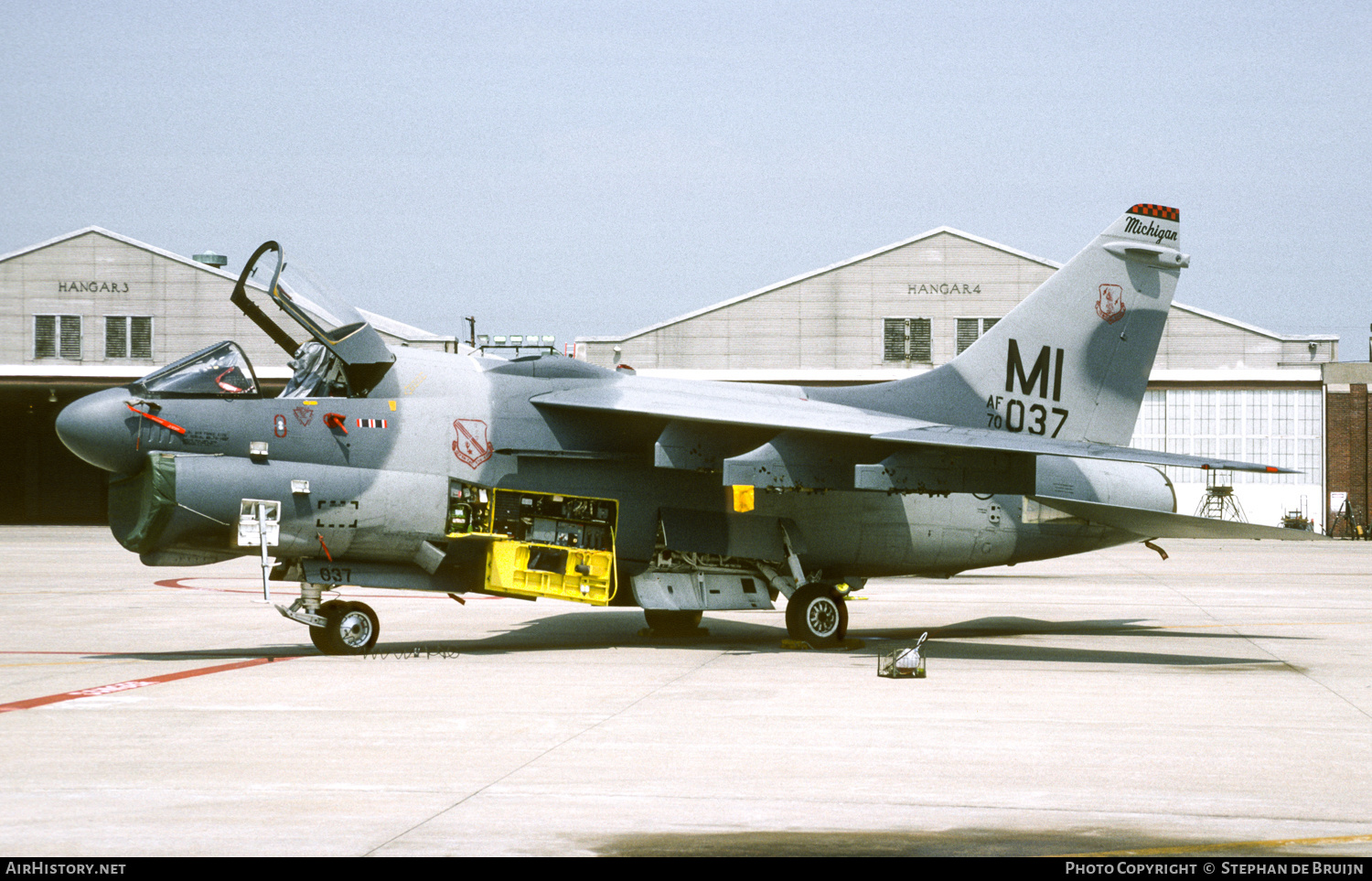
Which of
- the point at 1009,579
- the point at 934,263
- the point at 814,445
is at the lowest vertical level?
the point at 1009,579

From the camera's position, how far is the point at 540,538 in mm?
15133

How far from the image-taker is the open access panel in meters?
14.8

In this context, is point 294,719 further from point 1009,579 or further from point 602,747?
point 1009,579

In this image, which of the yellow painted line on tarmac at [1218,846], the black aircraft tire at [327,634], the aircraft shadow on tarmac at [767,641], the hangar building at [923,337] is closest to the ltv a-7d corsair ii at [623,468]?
the black aircraft tire at [327,634]

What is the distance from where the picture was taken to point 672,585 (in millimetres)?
15820

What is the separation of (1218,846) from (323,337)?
426 inches

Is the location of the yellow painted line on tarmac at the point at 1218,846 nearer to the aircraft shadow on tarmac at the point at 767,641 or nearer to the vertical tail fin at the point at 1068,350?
the aircraft shadow on tarmac at the point at 767,641

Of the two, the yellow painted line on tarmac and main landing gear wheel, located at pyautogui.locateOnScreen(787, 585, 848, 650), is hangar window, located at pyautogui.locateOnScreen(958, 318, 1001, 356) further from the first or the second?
the yellow painted line on tarmac

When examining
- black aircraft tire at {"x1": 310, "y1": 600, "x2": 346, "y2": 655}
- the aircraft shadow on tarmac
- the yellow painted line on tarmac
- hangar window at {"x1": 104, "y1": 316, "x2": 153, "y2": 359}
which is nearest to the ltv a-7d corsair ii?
black aircraft tire at {"x1": 310, "y1": 600, "x2": 346, "y2": 655}

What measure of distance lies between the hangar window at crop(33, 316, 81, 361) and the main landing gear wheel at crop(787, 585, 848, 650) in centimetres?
4477

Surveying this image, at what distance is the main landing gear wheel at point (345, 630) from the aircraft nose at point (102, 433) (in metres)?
2.68

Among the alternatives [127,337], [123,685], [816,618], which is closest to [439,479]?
[123,685]
